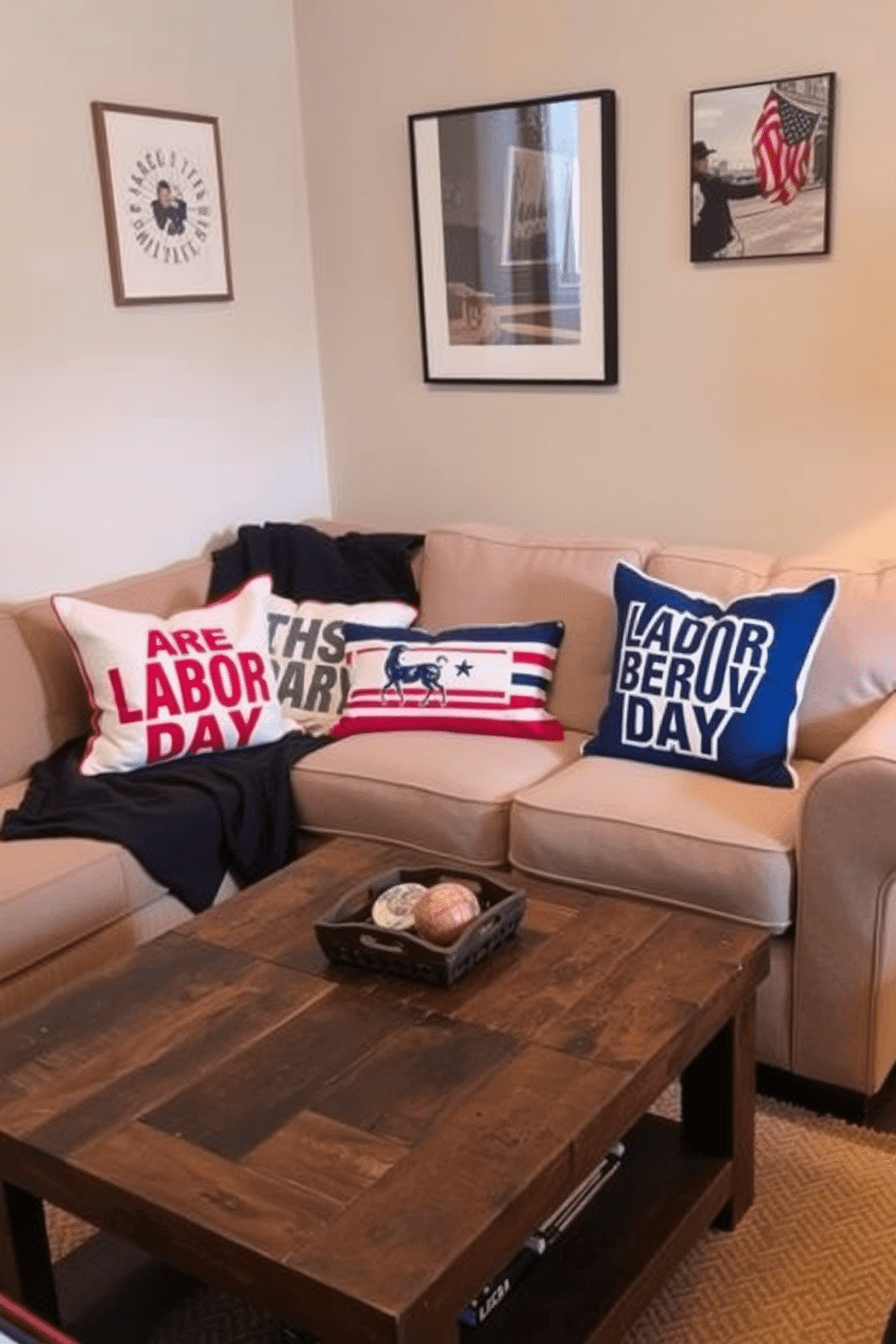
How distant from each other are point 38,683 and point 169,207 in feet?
4.10

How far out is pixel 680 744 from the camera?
2.59 meters

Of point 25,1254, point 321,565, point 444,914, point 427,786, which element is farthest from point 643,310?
point 25,1254

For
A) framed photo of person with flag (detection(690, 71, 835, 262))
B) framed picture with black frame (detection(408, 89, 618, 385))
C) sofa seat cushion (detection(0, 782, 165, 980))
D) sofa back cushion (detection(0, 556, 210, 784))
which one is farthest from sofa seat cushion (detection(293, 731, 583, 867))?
framed photo of person with flag (detection(690, 71, 835, 262))

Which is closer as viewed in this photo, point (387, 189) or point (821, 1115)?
point (821, 1115)

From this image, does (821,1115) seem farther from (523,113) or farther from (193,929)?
(523,113)

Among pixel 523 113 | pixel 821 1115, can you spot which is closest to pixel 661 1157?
pixel 821 1115

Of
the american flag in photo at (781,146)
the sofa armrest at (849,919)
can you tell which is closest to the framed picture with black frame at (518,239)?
the american flag in photo at (781,146)

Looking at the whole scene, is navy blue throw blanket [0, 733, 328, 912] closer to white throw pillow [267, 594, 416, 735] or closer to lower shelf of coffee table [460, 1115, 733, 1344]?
white throw pillow [267, 594, 416, 735]

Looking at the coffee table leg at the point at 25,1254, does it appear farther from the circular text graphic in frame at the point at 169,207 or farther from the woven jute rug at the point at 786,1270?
the circular text graphic in frame at the point at 169,207

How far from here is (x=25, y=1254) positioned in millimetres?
1718

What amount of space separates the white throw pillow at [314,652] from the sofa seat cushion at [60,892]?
2.20 ft

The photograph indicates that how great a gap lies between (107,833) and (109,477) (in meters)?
1.10

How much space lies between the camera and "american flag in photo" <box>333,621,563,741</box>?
9.48 ft

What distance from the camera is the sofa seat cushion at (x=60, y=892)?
2305 mm
